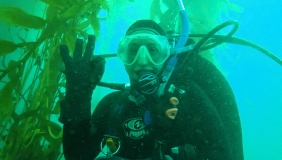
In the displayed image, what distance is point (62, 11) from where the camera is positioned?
9.62 feet

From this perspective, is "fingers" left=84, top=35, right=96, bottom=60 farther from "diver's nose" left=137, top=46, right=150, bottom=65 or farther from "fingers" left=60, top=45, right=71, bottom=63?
"diver's nose" left=137, top=46, right=150, bottom=65

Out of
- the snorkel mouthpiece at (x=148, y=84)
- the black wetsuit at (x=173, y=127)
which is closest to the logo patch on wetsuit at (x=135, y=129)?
the black wetsuit at (x=173, y=127)

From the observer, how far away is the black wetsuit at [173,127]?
7.66 feet

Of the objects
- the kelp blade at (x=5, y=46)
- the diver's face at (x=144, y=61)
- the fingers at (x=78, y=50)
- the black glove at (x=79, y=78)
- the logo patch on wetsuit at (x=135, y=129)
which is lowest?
the logo patch on wetsuit at (x=135, y=129)

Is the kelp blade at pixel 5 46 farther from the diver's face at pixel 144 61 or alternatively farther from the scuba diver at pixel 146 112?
the diver's face at pixel 144 61

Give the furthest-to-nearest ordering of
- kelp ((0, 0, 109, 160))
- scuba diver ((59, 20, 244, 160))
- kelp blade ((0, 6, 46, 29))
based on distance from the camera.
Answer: kelp ((0, 0, 109, 160)) → kelp blade ((0, 6, 46, 29)) → scuba diver ((59, 20, 244, 160))

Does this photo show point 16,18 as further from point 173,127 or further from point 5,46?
point 173,127

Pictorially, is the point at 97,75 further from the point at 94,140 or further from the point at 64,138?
the point at 94,140

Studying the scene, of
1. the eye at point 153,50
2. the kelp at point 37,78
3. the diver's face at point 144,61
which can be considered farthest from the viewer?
the eye at point 153,50

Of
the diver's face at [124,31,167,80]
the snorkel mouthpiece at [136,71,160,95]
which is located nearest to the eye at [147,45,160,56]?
the diver's face at [124,31,167,80]

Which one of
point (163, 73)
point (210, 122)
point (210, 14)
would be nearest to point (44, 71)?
point (163, 73)

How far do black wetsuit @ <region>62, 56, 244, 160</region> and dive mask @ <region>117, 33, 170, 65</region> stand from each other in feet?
0.89

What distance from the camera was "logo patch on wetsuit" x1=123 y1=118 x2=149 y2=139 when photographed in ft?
8.75

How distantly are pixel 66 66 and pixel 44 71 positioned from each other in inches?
38.5
